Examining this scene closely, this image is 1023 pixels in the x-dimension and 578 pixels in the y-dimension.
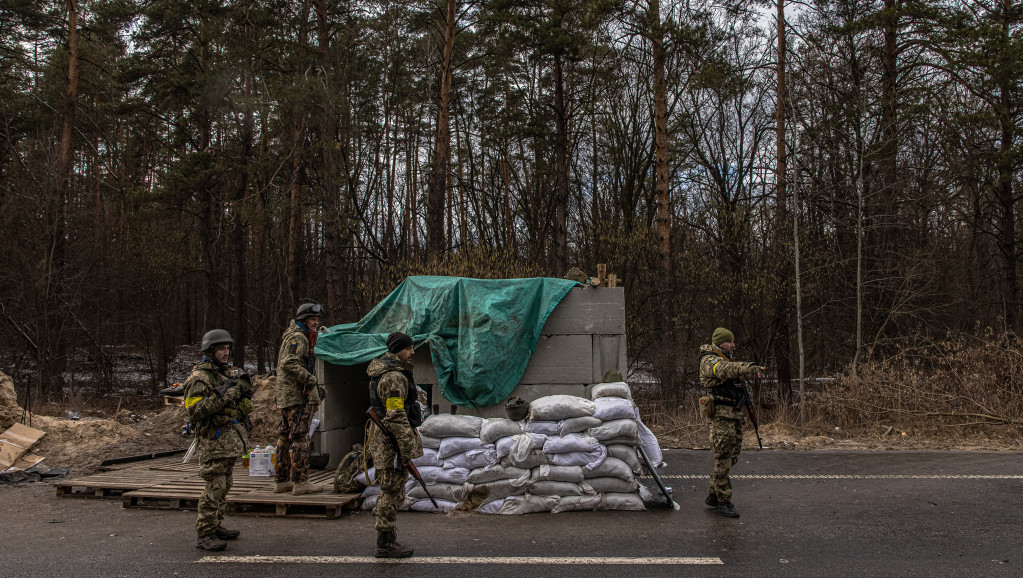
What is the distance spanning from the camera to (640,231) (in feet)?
56.6

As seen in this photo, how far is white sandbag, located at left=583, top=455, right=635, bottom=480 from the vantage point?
21.9ft

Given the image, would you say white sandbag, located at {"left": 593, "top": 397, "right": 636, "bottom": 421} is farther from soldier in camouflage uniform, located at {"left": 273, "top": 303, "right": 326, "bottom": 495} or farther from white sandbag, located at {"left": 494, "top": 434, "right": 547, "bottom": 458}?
soldier in camouflage uniform, located at {"left": 273, "top": 303, "right": 326, "bottom": 495}

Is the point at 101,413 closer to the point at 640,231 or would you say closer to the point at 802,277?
the point at 640,231

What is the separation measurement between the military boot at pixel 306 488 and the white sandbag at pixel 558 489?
2.34 metres

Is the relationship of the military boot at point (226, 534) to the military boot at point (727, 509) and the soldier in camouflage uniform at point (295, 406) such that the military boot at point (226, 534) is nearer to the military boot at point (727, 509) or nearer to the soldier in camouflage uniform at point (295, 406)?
the soldier in camouflage uniform at point (295, 406)

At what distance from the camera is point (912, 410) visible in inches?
457

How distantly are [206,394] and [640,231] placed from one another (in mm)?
13512

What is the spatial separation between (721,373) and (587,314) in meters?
2.27

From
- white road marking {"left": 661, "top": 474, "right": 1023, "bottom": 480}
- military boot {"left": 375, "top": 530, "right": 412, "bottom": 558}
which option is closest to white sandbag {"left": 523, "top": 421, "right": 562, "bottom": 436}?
military boot {"left": 375, "top": 530, "right": 412, "bottom": 558}

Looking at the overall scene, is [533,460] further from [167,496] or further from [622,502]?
[167,496]

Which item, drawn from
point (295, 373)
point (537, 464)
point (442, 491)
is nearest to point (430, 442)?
point (442, 491)

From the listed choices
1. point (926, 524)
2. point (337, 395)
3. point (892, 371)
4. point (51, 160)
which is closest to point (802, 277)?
point (892, 371)

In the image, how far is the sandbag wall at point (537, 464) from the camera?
664cm

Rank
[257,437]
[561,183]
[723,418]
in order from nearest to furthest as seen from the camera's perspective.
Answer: [723,418] → [257,437] → [561,183]
